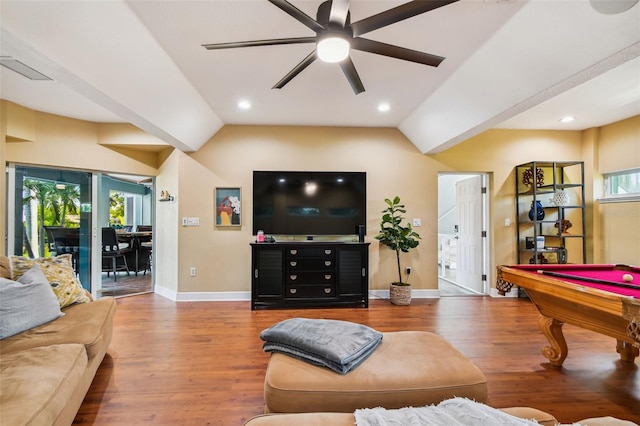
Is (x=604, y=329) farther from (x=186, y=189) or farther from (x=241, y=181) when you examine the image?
(x=186, y=189)

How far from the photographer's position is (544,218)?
450cm

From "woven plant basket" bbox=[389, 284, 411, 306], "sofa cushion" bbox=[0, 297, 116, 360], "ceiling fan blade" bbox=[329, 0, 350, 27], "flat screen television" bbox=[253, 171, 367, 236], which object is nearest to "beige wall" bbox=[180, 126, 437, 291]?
"flat screen television" bbox=[253, 171, 367, 236]

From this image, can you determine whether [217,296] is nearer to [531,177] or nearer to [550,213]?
[531,177]

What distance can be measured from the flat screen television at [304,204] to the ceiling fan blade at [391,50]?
2.42 metres

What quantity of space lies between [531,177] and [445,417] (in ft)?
15.3

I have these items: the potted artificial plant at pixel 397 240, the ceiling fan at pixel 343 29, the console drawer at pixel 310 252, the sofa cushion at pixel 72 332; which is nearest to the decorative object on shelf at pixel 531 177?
the potted artificial plant at pixel 397 240

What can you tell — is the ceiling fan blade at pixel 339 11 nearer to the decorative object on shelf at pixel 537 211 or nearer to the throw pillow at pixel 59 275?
the throw pillow at pixel 59 275

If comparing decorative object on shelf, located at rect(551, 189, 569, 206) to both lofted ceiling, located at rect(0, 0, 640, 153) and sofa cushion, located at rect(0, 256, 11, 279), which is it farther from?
sofa cushion, located at rect(0, 256, 11, 279)

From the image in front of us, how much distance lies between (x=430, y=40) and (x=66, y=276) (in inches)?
144

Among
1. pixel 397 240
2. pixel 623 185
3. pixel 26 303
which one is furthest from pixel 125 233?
pixel 623 185

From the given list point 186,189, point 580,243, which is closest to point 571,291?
point 580,243

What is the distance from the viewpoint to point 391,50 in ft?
6.04

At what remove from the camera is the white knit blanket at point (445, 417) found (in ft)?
2.98

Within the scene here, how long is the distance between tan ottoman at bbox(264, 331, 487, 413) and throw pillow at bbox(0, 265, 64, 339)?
1717 millimetres
